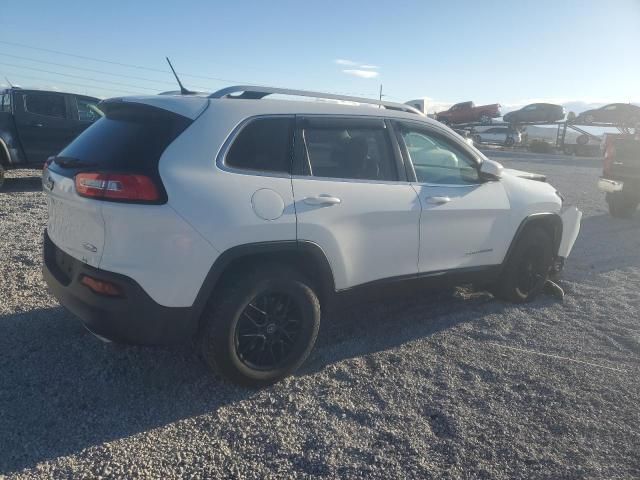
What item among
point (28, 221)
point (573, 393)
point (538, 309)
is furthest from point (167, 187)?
point (28, 221)

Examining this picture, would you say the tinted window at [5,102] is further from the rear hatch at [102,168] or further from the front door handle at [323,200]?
the front door handle at [323,200]

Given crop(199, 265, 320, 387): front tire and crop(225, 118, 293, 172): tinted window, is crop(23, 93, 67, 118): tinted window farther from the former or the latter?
crop(199, 265, 320, 387): front tire

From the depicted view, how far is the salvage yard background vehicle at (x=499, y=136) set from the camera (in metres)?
36.5

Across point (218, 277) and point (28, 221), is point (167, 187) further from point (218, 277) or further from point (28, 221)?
point (28, 221)

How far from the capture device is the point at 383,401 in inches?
129

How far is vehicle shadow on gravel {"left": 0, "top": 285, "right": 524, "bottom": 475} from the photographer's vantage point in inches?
110

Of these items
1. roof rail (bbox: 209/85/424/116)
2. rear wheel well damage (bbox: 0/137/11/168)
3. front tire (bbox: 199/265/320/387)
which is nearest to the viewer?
front tire (bbox: 199/265/320/387)

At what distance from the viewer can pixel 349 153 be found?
3729 millimetres

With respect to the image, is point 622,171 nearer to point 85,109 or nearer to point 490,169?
point 490,169

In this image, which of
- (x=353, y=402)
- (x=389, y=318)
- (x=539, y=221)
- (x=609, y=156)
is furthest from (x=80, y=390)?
(x=609, y=156)

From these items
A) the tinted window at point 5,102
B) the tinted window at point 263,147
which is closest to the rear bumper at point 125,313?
the tinted window at point 263,147

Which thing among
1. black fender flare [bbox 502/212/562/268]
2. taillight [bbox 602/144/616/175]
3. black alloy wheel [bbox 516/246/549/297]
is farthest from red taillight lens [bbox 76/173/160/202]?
taillight [bbox 602/144/616/175]

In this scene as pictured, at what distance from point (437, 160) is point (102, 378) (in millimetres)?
2986

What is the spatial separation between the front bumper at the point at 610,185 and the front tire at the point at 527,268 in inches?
243
